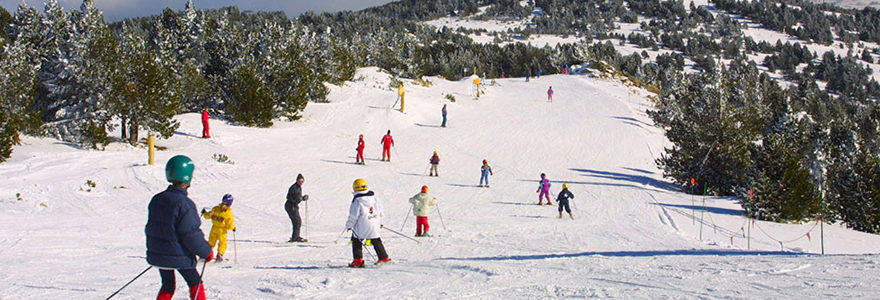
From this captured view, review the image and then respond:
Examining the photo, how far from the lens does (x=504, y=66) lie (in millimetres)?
89250

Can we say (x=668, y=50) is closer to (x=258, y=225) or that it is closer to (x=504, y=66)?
(x=504, y=66)

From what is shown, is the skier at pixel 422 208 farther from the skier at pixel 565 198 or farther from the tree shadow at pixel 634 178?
the tree shadow at pixel 634 178

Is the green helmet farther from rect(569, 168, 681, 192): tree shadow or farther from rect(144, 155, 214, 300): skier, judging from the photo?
rect(569, 168, 681, 192): tree shadow

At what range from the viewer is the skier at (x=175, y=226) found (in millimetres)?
4797

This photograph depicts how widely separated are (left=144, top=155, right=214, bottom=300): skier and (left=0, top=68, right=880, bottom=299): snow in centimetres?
184

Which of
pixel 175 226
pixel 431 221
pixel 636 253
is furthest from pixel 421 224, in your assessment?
pixel 175 226

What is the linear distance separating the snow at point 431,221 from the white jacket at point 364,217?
1.79ft

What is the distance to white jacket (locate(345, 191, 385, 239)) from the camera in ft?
27.6

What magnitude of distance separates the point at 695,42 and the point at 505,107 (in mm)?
80277

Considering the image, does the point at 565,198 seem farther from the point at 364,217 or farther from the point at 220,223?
the point at 220,223

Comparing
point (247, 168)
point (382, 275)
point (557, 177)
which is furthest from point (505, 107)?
point (382, 275)

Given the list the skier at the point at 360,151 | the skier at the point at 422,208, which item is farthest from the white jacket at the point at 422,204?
the skier at the point at 360,151

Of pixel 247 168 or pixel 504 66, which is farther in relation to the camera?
pixel 504 66

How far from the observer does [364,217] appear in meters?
8.42
